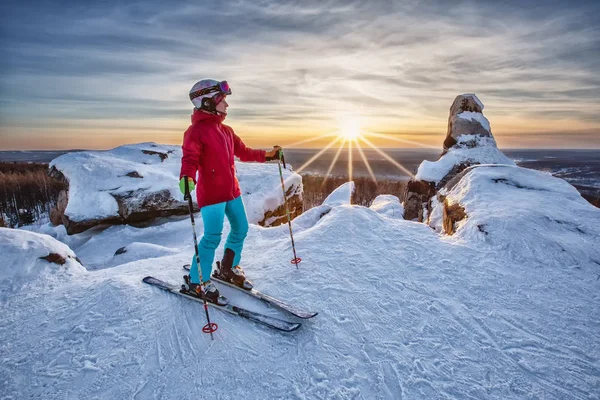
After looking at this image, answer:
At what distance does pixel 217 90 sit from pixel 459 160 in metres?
15.6

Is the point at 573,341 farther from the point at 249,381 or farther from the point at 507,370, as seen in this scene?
the point at 249,381

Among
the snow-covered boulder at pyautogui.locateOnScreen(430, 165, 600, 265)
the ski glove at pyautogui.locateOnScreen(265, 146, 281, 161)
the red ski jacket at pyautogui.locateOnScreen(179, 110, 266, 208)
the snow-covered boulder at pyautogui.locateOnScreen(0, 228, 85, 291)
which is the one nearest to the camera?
the red ski jacket at pyautogui.locateOnScreen(179, 110, 266, 208)

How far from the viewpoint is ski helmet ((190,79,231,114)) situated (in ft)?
13.7

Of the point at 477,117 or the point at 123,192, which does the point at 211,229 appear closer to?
the point at 123,192

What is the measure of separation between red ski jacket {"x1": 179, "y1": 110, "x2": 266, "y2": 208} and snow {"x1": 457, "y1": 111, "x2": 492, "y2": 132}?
62.0ft

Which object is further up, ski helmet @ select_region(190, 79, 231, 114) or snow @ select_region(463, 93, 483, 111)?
snow @ select_region(463, 93, 483, 111)

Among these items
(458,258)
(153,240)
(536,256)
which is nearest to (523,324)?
(458,258)

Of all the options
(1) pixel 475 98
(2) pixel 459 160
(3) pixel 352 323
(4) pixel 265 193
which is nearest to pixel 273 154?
(3) pixel 352 323

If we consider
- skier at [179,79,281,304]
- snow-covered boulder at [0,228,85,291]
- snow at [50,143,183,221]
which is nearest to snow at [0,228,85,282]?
snow-covered boulder at [0,228,85,291]

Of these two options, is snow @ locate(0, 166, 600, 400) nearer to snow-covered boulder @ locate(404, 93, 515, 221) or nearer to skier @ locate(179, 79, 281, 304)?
skier @ locate(179, 79, 281, 304)

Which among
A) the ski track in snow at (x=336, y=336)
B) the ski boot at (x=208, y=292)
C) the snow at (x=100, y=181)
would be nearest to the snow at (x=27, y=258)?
the ski track in snow at (x=336, y=336)

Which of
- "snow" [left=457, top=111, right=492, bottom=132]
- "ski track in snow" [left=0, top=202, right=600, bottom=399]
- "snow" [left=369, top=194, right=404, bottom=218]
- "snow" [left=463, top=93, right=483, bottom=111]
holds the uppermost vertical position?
"snow" [left=463, top=93, right=483, bottom=111]

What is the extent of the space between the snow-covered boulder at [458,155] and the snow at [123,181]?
762 centimetres

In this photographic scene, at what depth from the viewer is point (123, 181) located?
48.5 ft
